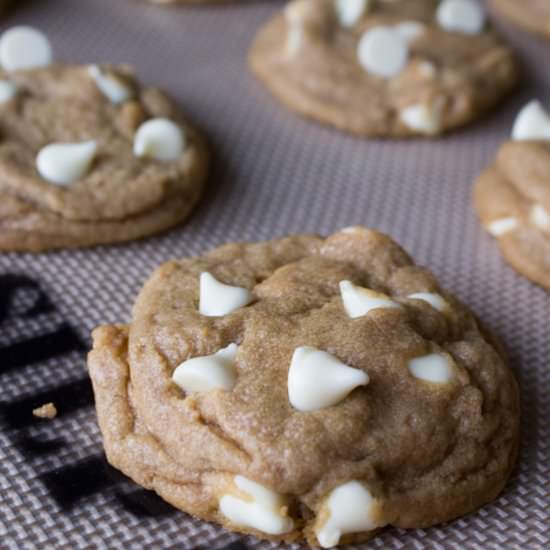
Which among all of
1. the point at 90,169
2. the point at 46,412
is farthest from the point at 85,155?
the point at 46,412

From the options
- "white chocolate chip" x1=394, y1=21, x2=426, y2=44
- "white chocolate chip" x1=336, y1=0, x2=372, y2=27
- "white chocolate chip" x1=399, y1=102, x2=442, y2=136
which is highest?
"white chocolate chip" x1=336, y1=0, x2=372, y2=27

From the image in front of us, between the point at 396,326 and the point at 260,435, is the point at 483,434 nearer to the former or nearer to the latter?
the point at 396,326

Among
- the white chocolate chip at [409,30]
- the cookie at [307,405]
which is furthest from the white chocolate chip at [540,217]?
the white chocolate chip at [409,30]

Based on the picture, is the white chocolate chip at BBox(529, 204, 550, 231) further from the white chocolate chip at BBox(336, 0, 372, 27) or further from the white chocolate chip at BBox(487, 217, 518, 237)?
the white chocolate chip at BBox(336, 0, 372, 27)

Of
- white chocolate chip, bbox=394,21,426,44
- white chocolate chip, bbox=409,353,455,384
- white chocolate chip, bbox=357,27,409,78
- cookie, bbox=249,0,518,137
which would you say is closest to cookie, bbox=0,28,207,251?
cookie, bbox=249,0,518,137

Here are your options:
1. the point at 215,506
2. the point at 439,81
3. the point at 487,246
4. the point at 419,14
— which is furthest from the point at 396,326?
the point at 419,14

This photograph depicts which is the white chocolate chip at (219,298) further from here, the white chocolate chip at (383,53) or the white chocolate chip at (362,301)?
the white chocolate chip at (383,53)
